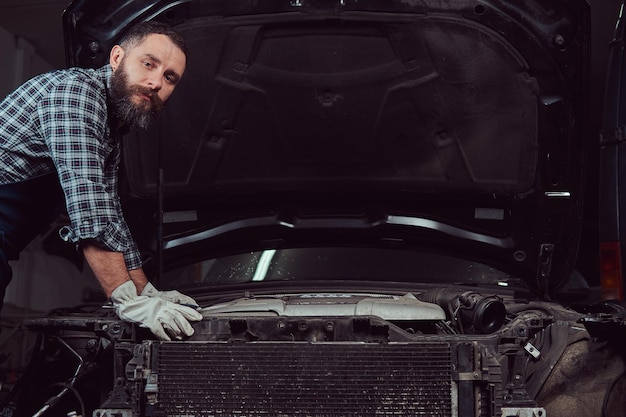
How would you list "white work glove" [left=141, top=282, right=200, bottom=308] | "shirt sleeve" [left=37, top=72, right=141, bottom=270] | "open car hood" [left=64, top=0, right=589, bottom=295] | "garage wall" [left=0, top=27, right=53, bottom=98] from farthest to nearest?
"garage wall" [left=0, top=27, right=53, bottom=98] < "open car hood" [left=64, top=0, right=589, bottom=295] < "white work glove" [left=141, top=282, right=200, bottom=308] < "shirt sleeve" [left=37, top=72, right=141, bottom=270]

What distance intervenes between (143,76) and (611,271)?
6.86 ft

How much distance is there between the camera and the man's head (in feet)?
7.88

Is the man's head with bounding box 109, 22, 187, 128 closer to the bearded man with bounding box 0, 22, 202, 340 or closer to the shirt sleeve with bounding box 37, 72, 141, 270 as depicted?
the bearded man with bounding box 0, 22, 202, 340

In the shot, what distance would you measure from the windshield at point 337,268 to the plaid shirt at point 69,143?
0.92m

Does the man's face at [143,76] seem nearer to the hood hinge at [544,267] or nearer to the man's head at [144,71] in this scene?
the man's head at [144,71]

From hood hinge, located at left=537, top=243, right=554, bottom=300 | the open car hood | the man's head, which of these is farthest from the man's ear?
hood hinge, located at left=537, top=243, right=554, bottom=300

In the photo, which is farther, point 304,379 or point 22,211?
point 22,211

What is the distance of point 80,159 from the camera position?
7.38 ft

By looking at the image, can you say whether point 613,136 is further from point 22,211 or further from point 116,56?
point 22,211

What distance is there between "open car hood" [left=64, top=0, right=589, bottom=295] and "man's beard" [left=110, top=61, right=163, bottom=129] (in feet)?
1.54

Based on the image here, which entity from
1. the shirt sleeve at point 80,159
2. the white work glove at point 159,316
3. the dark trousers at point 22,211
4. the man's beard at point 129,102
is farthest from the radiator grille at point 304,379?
the man's beard at point 129,102

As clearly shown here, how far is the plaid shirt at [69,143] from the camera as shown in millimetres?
2242

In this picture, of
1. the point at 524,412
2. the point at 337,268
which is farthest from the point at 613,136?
the point at 524,412

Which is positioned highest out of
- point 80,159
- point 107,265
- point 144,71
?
point 144,71
